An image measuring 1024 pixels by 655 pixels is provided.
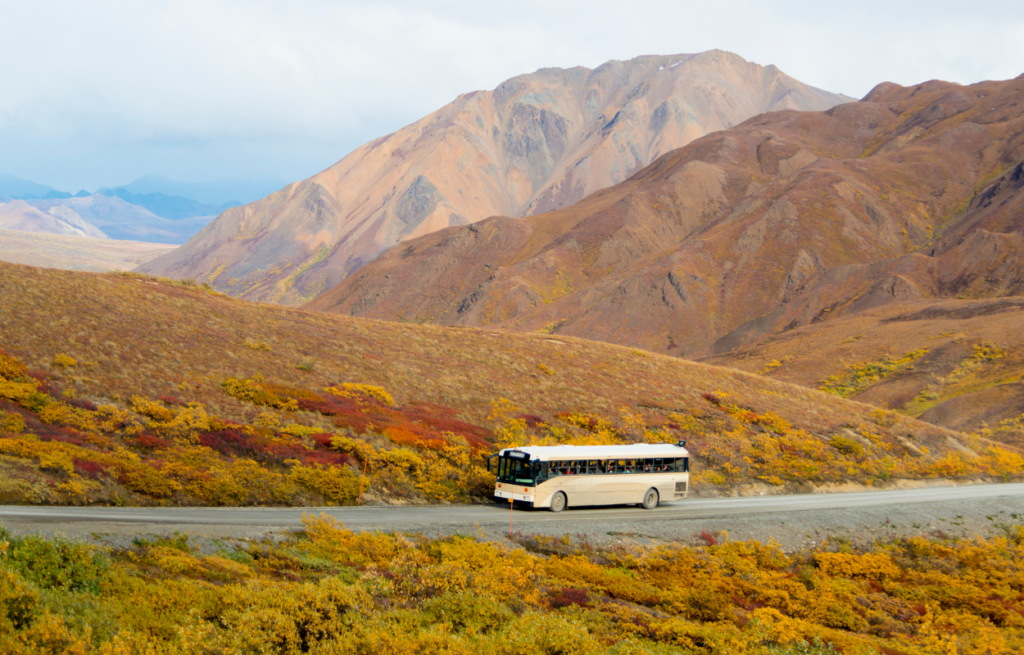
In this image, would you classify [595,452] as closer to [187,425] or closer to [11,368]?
[187,425]

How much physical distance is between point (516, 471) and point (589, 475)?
2796 millimetres

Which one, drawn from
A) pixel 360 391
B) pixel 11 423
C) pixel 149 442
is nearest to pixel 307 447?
pixel 149 442

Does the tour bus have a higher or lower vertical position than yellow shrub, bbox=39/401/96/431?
lower

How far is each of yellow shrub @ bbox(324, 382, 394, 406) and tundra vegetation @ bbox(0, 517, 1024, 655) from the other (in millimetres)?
14618

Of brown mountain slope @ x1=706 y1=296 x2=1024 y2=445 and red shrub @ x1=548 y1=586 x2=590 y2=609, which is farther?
brown mountain slope @ x1=706 y1=296 x2=1024 y2=445

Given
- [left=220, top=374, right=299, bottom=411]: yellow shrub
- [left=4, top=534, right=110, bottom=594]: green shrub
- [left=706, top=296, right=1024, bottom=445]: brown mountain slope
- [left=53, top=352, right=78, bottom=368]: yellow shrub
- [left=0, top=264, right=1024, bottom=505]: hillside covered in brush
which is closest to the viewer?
[left=4, top=534, right=110, bottom=594]: green shrub

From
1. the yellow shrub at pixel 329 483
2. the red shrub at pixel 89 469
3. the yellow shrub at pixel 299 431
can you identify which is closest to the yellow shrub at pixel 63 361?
the yellow shrub at pixel 299 431

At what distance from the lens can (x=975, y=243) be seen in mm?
107688

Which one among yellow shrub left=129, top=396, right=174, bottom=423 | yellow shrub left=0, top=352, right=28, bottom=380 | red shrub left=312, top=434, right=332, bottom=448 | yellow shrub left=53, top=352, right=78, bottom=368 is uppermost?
yellow shrub left=53, top=352, right=78, bottom=368

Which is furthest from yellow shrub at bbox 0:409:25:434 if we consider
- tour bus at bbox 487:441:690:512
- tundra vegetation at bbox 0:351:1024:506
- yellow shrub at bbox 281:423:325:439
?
tour bus at bbox 487:441:690:512

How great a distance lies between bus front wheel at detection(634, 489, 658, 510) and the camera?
25703mm

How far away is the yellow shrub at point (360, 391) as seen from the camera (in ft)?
102

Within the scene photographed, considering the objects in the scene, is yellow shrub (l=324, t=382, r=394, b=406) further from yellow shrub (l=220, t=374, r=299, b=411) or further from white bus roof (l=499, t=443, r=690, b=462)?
white bus roof (l=499, t=443, r=690, b=462)

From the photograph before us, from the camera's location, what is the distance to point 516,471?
23.8m
